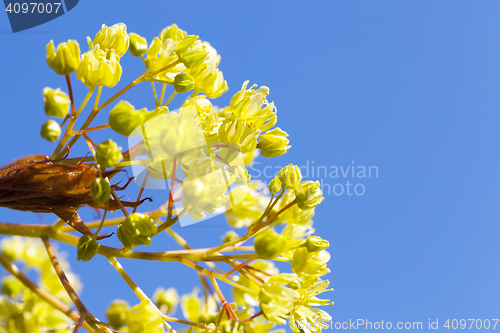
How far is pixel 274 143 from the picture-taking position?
4.04ft

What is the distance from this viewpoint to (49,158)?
43.3 inches

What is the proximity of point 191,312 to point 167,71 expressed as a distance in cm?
91

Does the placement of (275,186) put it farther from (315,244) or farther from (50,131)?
(50,131)

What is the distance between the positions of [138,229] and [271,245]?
1.11 feet

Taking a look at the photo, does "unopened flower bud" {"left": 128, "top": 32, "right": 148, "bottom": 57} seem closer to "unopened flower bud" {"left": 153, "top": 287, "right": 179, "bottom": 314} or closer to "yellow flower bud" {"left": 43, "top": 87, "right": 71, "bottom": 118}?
"yellow flower bud" {"left": 43, "top": 87, "right": 71, "bottom": 118}

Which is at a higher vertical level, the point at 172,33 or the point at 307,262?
the point at 172,33

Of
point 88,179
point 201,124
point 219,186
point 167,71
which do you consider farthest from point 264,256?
point 167,71

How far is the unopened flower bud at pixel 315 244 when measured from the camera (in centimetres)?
112

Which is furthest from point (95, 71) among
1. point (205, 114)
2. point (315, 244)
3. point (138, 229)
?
point (315, 244)

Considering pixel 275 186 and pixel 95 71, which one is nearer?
pixel 95 71

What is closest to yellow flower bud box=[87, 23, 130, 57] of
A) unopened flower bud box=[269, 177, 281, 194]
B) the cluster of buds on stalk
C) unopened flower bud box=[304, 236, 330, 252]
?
the cluster of buds on stalk

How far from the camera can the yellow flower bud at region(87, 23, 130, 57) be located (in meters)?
1.15

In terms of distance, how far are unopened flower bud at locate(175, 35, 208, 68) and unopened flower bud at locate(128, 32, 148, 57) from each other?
11 cm

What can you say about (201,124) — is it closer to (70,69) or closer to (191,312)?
(70,69)
